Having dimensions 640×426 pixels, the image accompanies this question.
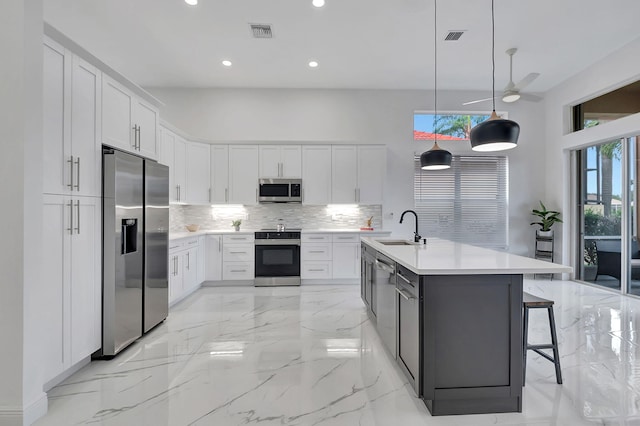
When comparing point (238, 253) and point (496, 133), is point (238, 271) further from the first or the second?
point (496, 133)

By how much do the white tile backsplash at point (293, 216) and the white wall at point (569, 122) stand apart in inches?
132

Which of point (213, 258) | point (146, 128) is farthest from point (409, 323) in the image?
point (213, 258)

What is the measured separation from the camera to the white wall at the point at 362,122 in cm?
585

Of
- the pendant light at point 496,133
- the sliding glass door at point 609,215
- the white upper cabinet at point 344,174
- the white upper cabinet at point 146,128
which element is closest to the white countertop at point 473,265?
the pendant light at point 496,133

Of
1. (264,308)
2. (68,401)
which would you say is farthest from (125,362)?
→ (264,308)

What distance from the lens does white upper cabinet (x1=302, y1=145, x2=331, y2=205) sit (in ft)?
18.5

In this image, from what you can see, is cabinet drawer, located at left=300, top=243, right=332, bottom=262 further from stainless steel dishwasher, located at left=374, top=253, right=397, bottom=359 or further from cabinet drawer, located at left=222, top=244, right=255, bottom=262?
stainless steel dishwasher, located at left=374, top=253, right=397, bottom=359

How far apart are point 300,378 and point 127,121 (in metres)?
2.79

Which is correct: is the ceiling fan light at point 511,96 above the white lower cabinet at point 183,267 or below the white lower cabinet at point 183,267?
above

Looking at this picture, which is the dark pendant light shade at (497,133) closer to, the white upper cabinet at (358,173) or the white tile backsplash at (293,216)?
the white upper cabinet at (358,173)

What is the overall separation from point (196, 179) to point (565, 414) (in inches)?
208

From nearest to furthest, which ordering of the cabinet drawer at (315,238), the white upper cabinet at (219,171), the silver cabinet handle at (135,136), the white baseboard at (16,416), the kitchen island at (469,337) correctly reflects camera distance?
the white baseboard at (16,416) < the kitchen island at (469,337) < the silver cabinet handle at (135,136) < the cabinet drawer at (315,238) < the white upper cabinet at (219,171)

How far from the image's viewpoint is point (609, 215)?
506 cm

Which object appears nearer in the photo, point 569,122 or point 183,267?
point 183,267
